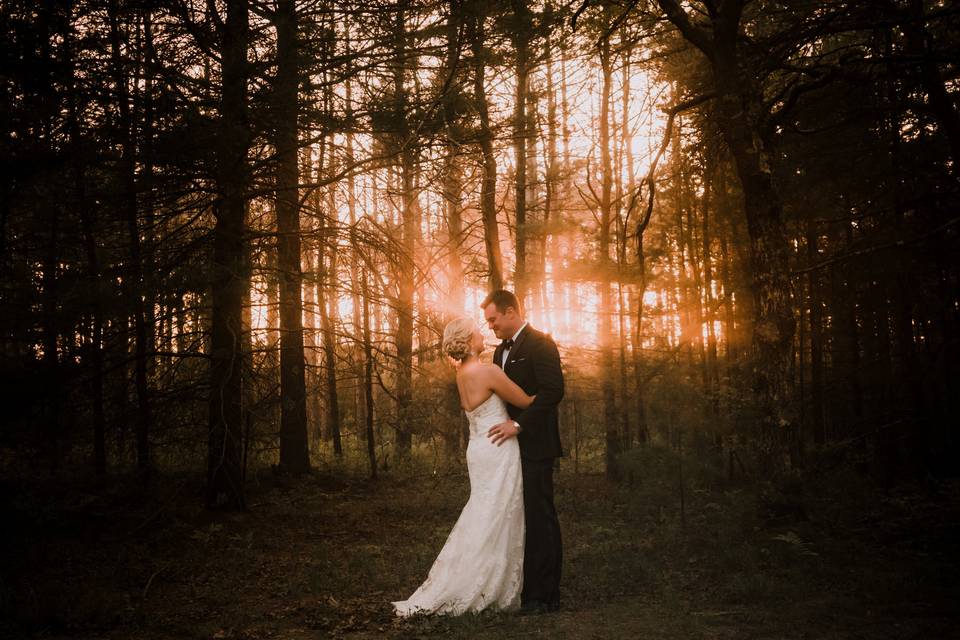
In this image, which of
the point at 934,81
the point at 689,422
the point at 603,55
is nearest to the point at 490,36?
the point at 603,55

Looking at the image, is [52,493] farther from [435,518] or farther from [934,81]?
[934,81]

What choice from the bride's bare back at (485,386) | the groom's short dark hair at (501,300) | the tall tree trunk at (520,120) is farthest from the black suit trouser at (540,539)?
the tall tree trunk at (520,120)

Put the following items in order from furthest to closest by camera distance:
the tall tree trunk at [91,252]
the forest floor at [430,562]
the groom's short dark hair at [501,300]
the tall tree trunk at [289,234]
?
the tall tree trunk at [289,234], the tall tree trunk at [91,252], the groom's short dark hair at [501,300], the forest floor at [430,562]

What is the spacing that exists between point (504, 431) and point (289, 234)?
14.3 feet

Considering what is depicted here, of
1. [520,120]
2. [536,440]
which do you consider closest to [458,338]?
[536,440]

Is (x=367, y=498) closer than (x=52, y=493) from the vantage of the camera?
No

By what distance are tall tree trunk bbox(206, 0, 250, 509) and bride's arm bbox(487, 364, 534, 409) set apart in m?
3.75

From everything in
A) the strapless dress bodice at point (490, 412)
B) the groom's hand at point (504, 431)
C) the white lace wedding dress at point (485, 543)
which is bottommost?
the white lace wedding dress at point (485, 543)

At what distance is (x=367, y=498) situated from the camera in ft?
39.5

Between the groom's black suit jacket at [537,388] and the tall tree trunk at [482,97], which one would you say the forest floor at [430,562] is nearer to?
the groom's black suit jacket at [537,388]

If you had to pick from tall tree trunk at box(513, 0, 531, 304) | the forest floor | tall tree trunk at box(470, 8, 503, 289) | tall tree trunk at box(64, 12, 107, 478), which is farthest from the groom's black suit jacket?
tall tree trunk at box(64, 12, 107, 478)

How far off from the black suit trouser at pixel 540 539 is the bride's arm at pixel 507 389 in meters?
0.53

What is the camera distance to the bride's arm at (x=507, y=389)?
539cm

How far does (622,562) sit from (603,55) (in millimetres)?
5685
